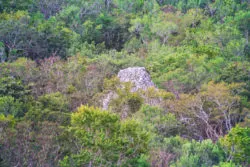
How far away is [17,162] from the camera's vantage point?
1361 centimetres

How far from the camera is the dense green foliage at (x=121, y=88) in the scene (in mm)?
13766

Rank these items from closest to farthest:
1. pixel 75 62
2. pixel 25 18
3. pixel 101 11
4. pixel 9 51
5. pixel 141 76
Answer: pixel 141 76 → pixel 75 62 → pixel 9 51 → pixel 25 18 → pixel 101 11

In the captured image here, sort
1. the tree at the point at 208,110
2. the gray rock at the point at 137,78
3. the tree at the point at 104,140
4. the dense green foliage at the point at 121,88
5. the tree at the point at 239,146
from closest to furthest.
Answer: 1. the tree at the point at 104,140
2. the dense green foliage at the point at 121,88
3. the tree at the point at 239,146
4. the tree at the point at 208,110
5. the gray rock at the point at 137,78

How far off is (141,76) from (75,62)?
187 inches

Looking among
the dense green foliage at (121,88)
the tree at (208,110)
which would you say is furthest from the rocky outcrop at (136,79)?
the tree at (208,110)

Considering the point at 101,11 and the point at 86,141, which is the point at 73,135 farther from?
the point at 101,11

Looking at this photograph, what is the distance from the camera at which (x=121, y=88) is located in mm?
20953

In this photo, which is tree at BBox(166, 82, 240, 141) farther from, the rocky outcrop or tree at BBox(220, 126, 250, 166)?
tree at BBox(220, 126, 250, 166)

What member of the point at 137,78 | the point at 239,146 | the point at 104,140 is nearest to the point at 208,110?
the point at 137,78

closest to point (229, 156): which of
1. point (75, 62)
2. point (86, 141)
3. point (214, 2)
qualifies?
point (86, 141)

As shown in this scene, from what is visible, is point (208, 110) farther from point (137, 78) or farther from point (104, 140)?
point (104, 140)

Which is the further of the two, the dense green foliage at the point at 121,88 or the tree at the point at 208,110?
the tree at the point at 208,110

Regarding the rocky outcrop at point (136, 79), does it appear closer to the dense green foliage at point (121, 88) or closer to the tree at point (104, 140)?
the dense green foliage at point (121, 88)

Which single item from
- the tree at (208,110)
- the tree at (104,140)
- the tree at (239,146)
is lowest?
the tree at (208,110)
